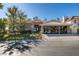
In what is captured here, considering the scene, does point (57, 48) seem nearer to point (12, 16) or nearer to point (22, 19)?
point (22, 19)

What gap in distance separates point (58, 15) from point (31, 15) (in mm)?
1096

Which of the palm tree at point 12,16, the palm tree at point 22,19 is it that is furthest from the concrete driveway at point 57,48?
the palm tree at point 12,16

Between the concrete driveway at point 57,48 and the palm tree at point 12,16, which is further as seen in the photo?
the palm tree at point 12,16

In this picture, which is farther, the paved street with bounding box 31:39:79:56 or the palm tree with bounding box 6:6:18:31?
the palm tree with bounding box 6:6:18:31

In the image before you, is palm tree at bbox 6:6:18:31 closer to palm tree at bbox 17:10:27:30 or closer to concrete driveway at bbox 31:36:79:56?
palm tree at bbox 17:10:27:30

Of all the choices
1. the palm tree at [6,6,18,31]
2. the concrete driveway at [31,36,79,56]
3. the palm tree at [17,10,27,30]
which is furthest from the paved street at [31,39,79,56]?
the palm tree at [6,6,18,31]

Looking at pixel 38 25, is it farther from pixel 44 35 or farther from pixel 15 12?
pixel 15 12

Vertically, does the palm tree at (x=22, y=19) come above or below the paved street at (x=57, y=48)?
above

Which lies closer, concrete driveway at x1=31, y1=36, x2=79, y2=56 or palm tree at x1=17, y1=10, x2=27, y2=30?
concrete driveway at x1=31, y1=36, x2=79, y2=56

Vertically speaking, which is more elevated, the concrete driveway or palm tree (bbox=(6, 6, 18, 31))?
palm tree (bbox=(6, 6, 18, 31))

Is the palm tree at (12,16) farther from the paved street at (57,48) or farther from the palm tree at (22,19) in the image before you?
the paved street at (57,48)

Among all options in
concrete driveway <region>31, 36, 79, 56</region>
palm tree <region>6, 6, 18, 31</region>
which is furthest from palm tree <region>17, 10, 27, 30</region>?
concrete driveway <region>31, 36, 79, 56</region>

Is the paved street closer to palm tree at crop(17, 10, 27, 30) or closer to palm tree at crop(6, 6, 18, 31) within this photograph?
palm tree at crop(17, 10, 27, 30)

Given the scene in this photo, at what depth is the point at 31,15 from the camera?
898cm
